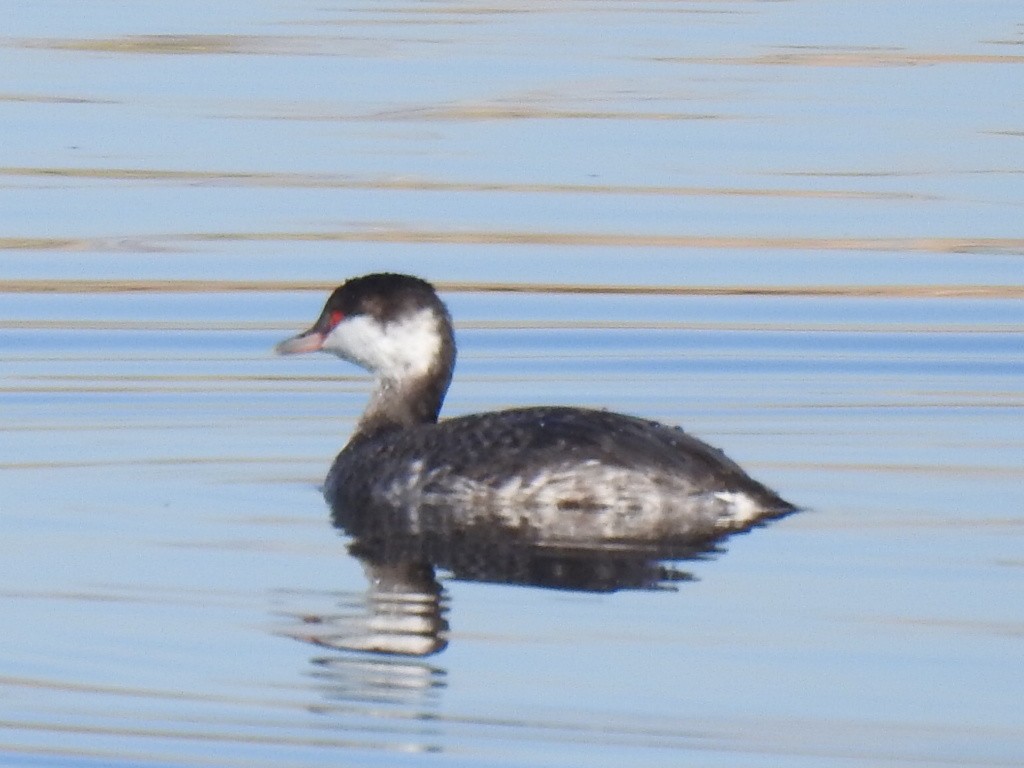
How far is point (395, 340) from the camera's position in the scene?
10562 mm

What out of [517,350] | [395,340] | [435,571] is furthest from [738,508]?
[517,350]

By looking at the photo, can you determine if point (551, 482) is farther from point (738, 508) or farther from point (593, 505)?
point (738, 508)

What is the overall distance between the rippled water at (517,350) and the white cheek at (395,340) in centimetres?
52

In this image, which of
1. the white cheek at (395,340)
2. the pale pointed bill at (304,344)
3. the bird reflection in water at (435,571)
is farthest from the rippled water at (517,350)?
the white cheek at (395,340)

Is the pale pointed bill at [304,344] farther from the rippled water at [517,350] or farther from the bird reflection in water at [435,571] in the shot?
the bird reflection in water at [435,571]

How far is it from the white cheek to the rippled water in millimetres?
519

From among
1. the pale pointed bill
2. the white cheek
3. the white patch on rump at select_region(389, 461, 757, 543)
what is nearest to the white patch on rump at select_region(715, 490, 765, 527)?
the white patch on rump at select_region(389, 461, 757, 543)

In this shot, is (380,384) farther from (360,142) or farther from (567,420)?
(360,142)

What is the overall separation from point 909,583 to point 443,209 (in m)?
7.97

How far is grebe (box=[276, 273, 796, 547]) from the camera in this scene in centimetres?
922

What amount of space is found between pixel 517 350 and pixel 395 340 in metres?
2.49

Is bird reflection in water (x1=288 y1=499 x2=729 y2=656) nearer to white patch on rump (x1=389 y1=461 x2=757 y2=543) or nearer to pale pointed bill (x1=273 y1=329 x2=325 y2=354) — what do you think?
white patch on rump (x1=389 y1=461 x2=757 y2=543)

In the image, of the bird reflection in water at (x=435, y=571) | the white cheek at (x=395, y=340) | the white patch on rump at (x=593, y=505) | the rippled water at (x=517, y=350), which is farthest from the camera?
the white cheek at (x=395, y=340)

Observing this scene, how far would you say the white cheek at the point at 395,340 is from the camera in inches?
415
